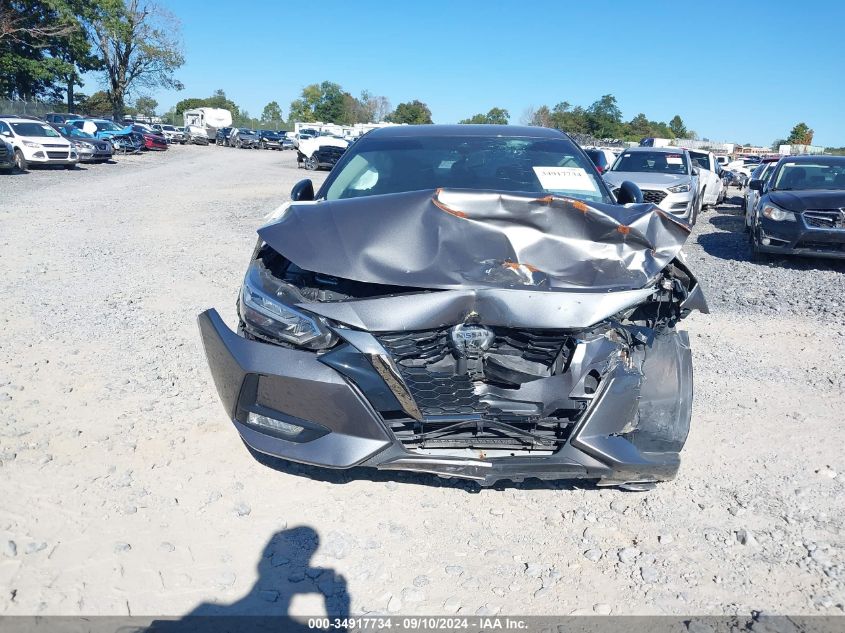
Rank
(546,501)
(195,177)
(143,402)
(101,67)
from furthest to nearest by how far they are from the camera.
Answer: (101,67)
(195,177)
(143,402)
(546,501)

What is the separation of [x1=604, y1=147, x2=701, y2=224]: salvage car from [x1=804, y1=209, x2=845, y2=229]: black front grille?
3.44 meters

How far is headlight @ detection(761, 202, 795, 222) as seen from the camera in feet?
28.9

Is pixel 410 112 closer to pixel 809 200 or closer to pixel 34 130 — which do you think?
pixel 34 130

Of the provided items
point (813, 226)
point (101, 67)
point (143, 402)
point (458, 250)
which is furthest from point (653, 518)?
point (101, 67)

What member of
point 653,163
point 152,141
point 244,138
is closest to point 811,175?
point 653,163

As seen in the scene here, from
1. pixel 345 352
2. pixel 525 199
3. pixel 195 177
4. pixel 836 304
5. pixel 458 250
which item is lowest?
pixel 195 177

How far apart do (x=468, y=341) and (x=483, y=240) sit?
21.3 inches

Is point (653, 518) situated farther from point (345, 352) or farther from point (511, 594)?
point (345, 352)

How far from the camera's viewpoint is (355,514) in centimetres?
299

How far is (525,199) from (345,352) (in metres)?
1.13

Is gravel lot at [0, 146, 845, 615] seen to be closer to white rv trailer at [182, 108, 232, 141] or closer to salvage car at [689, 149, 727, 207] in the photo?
salvage car at [689, 149, 727, 207]

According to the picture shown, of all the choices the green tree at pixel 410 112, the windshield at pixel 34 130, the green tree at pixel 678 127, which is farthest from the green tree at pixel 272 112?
the windshield at pixel 34 130

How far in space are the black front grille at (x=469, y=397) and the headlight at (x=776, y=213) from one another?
7480 mm

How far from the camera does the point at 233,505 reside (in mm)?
3004
